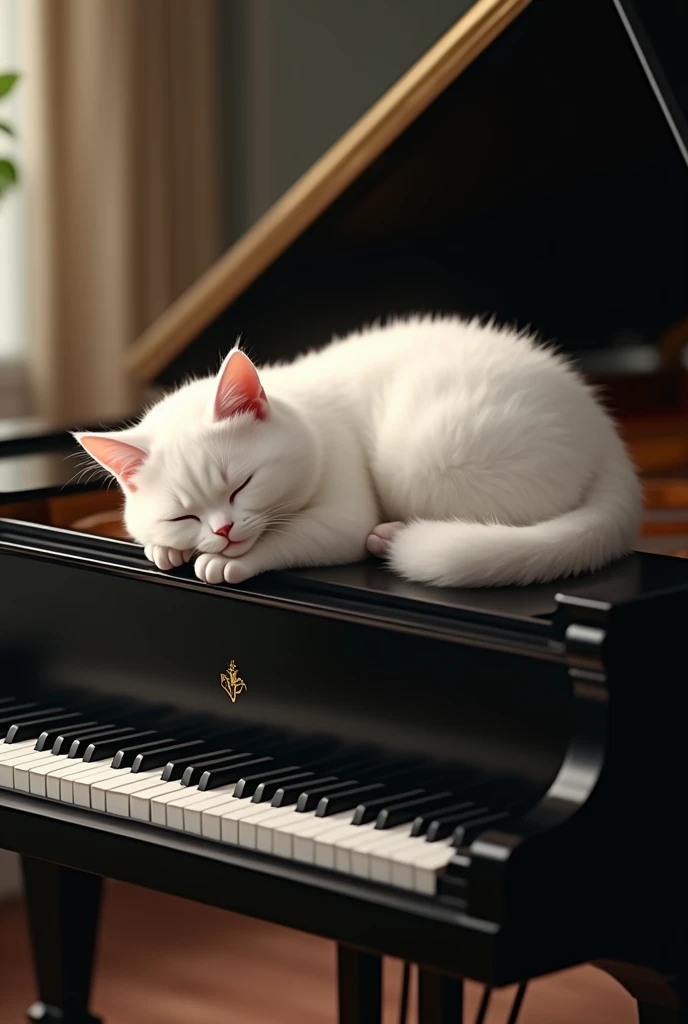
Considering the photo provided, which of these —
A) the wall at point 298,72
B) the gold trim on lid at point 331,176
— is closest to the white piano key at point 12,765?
the gold trim on lid at point 331,176

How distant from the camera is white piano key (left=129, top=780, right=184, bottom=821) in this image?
1.84m

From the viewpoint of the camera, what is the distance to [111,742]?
2.04m

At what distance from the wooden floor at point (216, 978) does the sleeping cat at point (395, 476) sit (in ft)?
5.93

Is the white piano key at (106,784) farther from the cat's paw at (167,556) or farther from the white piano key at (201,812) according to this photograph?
the cat's paw at (167,556)

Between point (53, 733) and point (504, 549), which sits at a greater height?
point (504, 549)

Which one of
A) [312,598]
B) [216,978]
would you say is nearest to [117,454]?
[312,598]

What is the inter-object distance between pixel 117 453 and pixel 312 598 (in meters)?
0.32

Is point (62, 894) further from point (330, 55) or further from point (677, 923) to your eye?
point (330, 55)

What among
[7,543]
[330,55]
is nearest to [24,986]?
[7,543]

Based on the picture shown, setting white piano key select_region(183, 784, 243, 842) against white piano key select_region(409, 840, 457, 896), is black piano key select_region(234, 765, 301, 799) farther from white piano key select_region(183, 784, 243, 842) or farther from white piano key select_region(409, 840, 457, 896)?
white piano key select_region(409, 840, 457, 896)

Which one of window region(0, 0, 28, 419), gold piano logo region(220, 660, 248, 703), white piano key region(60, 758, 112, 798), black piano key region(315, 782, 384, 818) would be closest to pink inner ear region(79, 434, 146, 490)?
gold piano logo region(220, 660, 248, 703)

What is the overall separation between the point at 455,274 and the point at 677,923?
1911 millimetres

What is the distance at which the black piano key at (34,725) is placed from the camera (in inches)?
83.2

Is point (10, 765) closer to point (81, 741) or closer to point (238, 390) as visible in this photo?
point (81, 741)
